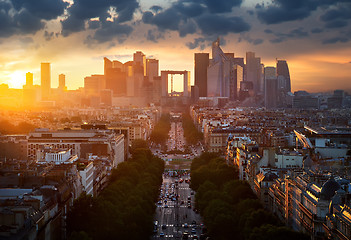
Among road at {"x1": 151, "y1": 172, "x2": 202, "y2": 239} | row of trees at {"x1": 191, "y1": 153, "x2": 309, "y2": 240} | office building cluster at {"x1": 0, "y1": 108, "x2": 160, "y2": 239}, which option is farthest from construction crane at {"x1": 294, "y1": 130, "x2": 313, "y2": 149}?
office building cluster at {"x1": 0, "y1": 108, "x2": 160, "y2": 239}

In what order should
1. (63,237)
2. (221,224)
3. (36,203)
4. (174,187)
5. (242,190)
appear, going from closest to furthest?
(36,203) → (63,237) → (221,224) → (242,190) → (174,187)

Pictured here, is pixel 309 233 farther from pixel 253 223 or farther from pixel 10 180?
pixel 10 180

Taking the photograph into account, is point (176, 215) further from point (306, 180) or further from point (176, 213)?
point (306, 180)

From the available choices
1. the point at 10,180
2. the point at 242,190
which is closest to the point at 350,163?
the point at 242,190

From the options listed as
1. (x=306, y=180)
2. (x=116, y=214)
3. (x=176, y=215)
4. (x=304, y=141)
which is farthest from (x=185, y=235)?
(x=304, y=141)

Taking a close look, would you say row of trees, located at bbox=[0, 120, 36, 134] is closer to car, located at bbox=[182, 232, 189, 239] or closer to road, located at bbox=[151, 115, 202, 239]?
road, located at bbox=[151, 115, 202, 239]
